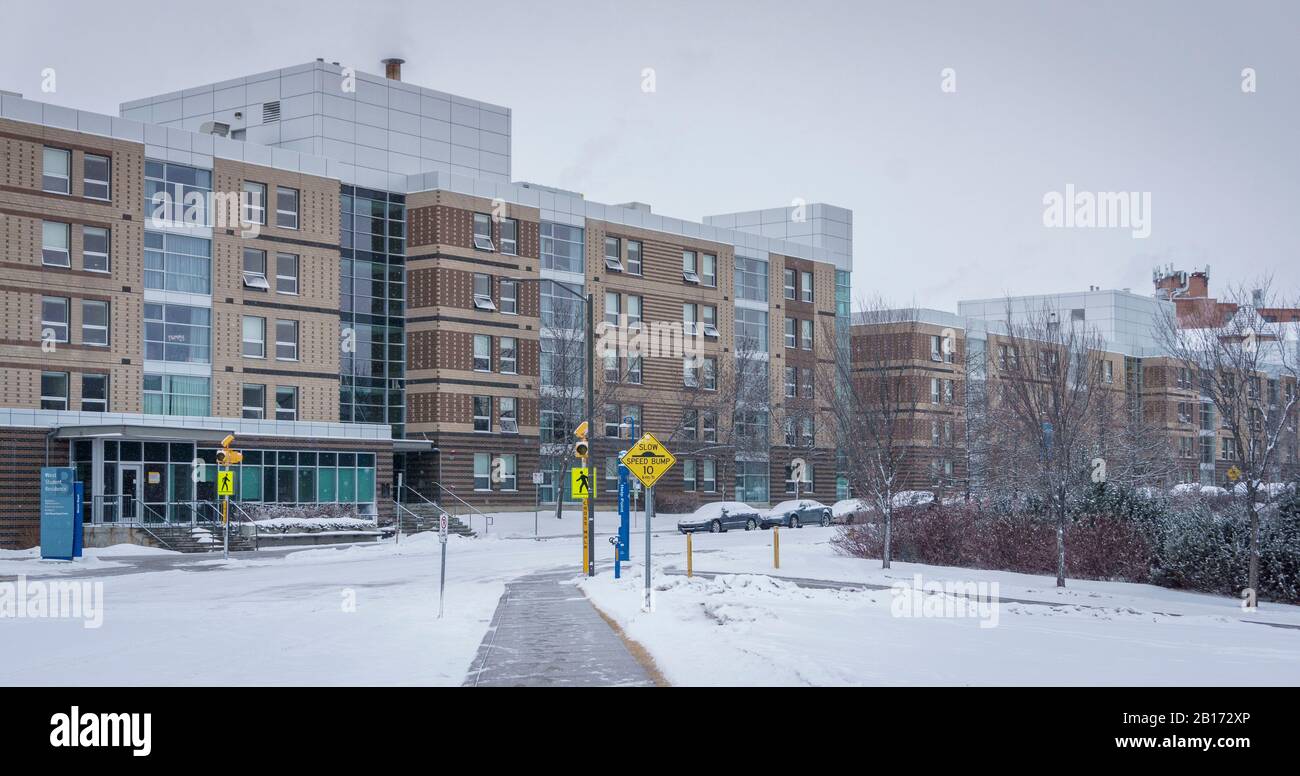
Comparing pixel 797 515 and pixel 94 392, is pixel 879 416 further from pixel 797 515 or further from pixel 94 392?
pixel 94 392

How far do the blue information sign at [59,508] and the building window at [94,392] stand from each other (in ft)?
35.7

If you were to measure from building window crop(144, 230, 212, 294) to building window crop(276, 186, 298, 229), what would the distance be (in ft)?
10.8

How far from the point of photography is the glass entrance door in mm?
47781

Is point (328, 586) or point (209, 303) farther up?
point (209, 303)

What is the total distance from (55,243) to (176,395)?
24.0ft

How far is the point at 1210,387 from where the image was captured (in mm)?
28000

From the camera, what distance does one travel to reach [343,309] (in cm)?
6031

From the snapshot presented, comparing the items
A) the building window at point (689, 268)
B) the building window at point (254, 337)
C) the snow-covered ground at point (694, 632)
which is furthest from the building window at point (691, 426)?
the snow-covered ground at point (694, 632)

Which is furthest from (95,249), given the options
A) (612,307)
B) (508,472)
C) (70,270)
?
(612,307)

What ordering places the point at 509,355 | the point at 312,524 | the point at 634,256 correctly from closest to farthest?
1. the point at 312,524
2. the point at 509,355
3. the point at 634,256

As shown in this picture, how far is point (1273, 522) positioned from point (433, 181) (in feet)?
138

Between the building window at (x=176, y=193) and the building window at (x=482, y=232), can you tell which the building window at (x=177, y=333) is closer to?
the building window at (x=176, y=193)
